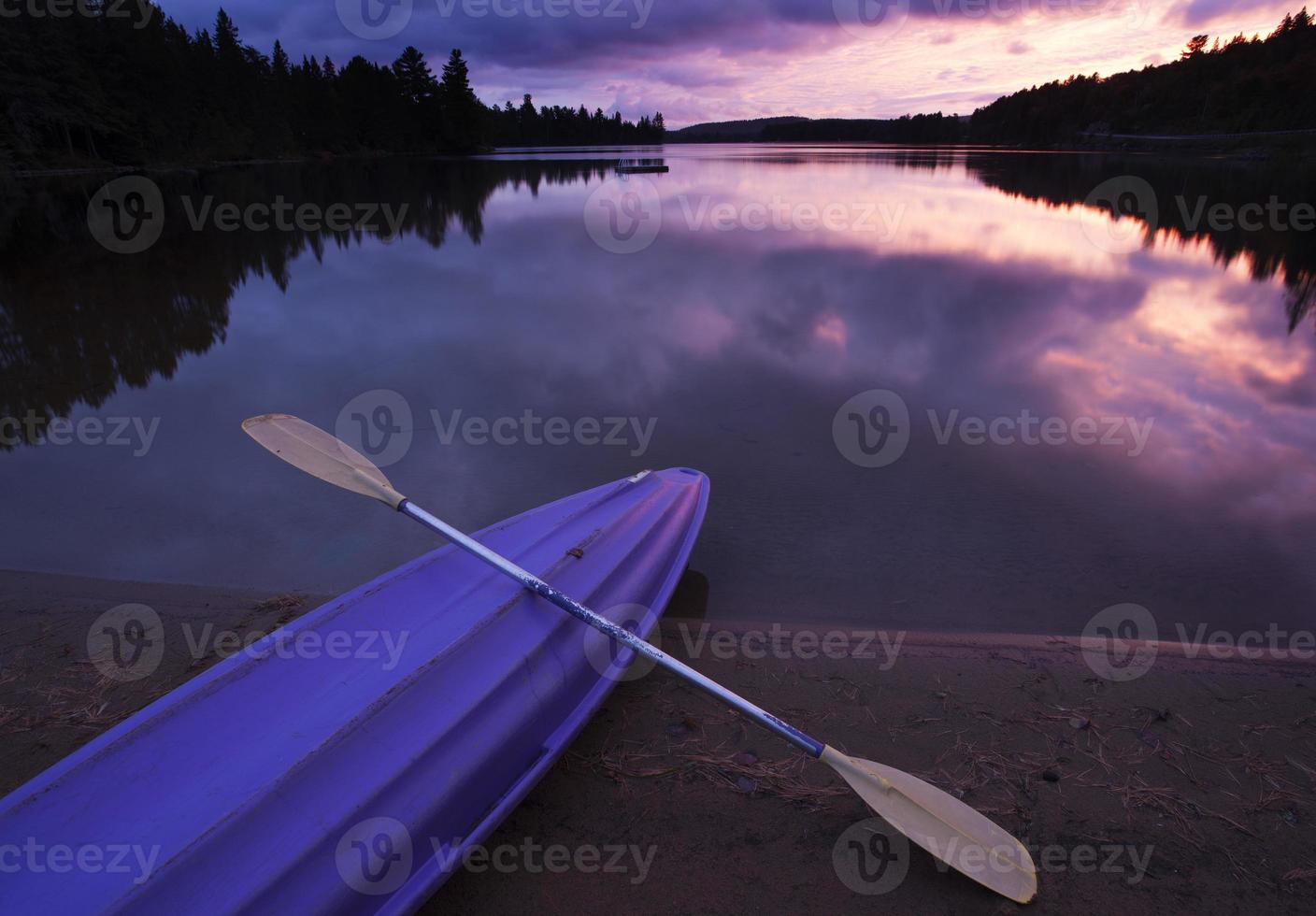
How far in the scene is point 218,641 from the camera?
3.25m

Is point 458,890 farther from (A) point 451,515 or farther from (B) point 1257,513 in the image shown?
(B) point 1257,513

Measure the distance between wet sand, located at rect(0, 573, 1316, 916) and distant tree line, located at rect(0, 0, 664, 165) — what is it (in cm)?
4204

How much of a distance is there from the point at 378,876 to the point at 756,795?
1.33 m

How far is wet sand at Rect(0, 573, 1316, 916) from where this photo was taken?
7.11 ft

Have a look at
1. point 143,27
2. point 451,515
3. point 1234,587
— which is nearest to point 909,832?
point 1234,587

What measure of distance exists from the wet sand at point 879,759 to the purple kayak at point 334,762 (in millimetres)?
309
